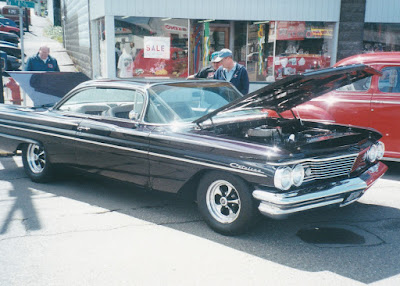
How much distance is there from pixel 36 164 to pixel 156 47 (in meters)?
7.72

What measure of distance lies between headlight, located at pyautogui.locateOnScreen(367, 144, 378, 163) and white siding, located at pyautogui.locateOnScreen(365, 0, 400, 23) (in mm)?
10366

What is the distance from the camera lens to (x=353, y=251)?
12.7ft

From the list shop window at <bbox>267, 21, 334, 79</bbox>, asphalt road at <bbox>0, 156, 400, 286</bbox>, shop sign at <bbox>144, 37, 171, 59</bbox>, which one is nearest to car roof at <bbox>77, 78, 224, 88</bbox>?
asphalt road at <bbox>0, 156, 400, 286</bbox>

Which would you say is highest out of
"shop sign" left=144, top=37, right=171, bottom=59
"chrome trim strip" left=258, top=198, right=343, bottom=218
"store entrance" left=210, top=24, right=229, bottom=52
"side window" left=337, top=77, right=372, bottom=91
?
"store entrance" left=210, top=24, right=229, bottom=52

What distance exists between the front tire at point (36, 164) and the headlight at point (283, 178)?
10.9 feet

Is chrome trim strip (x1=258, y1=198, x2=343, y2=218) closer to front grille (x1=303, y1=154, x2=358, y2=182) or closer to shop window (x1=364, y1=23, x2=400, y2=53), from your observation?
front grille (x1=303, y1=154, x2=358, y2=182)

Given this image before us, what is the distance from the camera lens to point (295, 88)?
168 inches

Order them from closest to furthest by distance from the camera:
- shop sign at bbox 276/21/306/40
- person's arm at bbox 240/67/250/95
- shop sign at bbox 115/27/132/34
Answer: person's arm at bbox 240/67/250/95 → shop sign at bbox 115/27/132/34 → shop sign at bbox 276/21/306/40

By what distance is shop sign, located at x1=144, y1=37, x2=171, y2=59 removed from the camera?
13008mm

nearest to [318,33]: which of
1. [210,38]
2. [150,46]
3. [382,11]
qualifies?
[382,11]

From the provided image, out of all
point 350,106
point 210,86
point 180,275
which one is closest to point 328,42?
point 350,106

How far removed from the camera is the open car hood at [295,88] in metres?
4.02

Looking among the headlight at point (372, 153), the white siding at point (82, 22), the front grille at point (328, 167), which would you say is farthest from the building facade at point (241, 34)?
the front grille at point (328, 167)

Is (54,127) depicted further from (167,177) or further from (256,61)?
(256,61)
